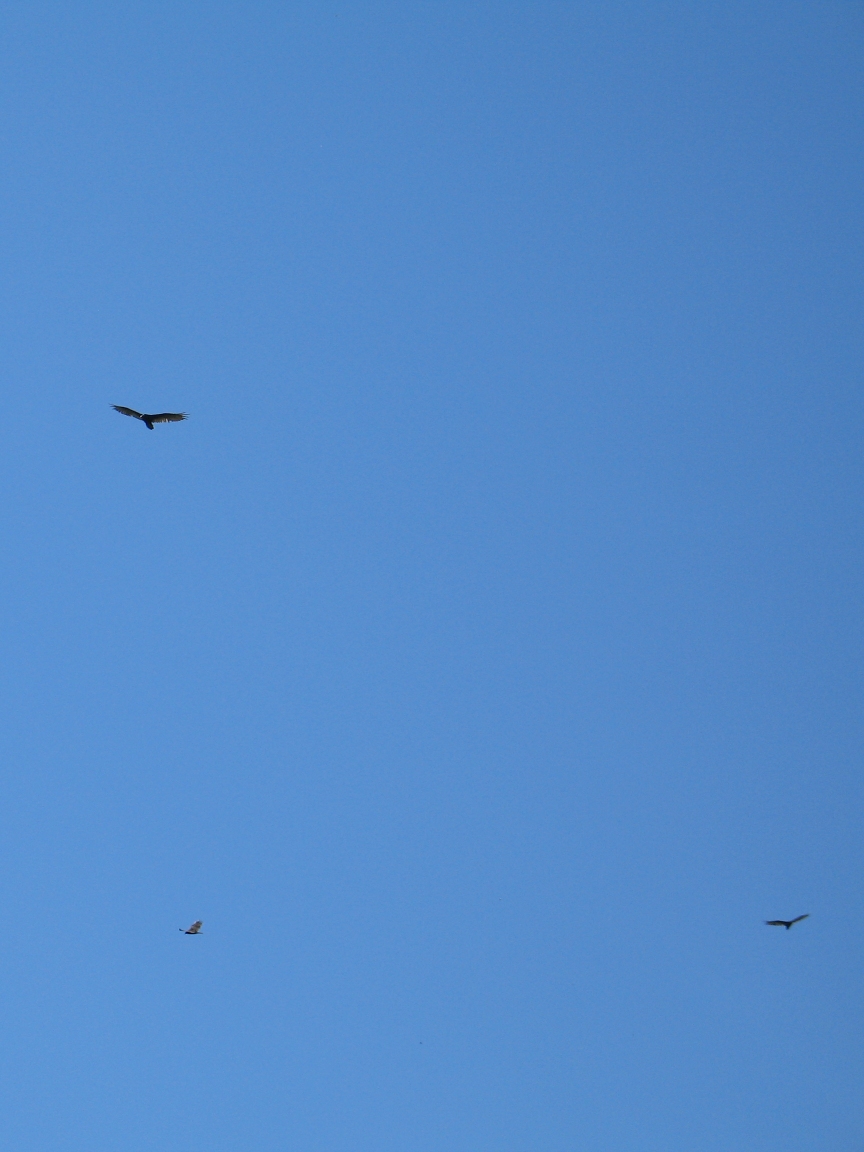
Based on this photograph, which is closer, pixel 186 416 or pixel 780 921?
pixel 186 416

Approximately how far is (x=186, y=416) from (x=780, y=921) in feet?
101

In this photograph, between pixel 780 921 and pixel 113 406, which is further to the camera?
pixel 780 921

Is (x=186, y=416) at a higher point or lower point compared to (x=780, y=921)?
higher

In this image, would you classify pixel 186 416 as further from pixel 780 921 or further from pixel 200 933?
pixel 780 921

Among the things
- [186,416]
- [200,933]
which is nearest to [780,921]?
[200,933]

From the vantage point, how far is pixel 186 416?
6881cm

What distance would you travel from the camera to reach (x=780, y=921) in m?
76.9

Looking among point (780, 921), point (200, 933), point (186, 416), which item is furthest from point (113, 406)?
point (780, 921)

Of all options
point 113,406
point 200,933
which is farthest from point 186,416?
point 200,933

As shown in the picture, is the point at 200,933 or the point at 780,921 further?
the point at 780,921

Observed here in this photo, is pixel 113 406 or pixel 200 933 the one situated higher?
pixel 113 406

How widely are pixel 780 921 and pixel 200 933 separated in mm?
23840

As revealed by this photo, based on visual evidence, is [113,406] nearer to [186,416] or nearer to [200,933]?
[186,416]

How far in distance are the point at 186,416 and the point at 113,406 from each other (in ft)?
8.47
